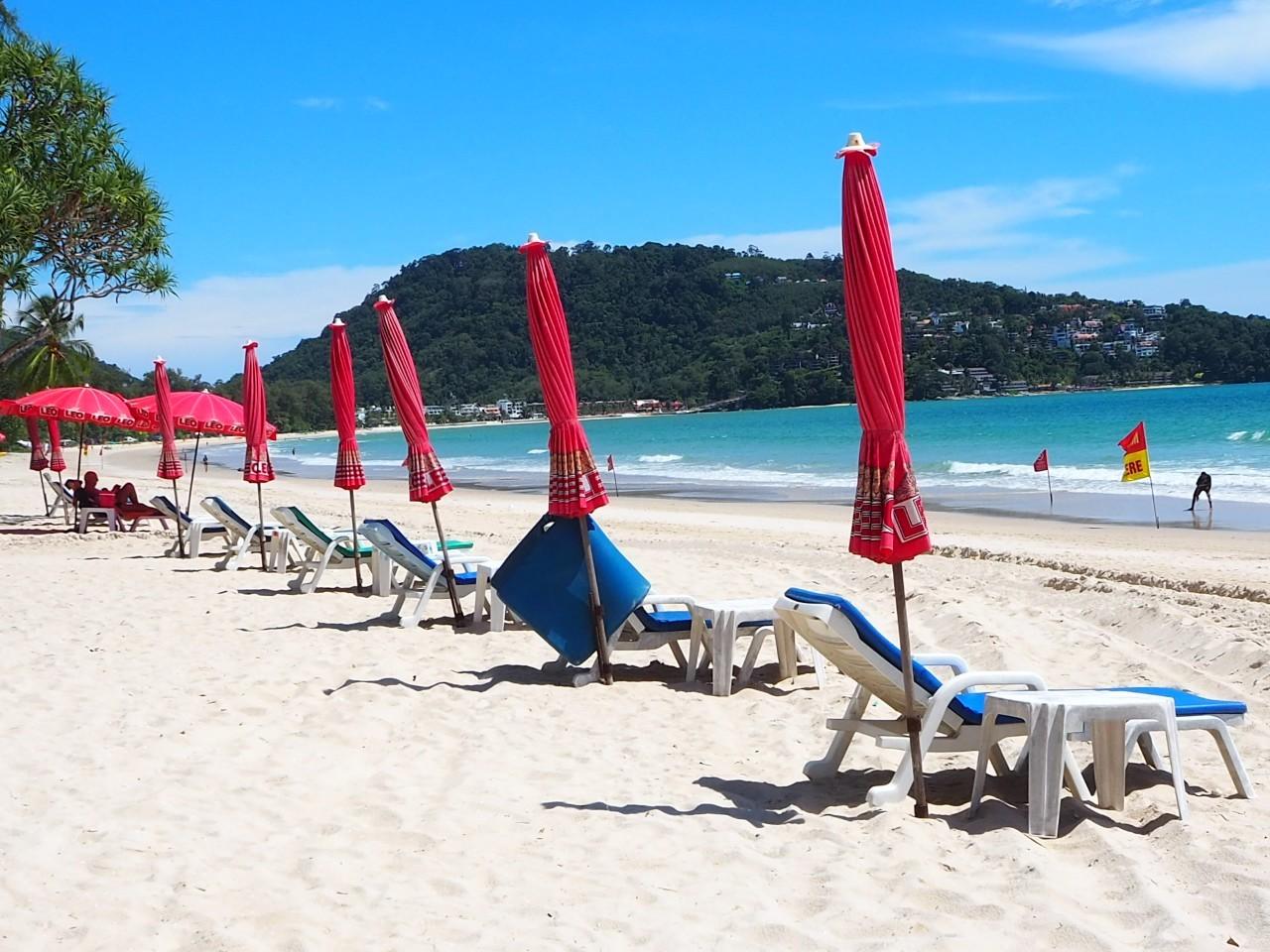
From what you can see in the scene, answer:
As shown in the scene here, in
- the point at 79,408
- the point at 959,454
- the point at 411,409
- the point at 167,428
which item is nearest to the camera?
the point at 411,409

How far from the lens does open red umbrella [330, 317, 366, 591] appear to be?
387 inches

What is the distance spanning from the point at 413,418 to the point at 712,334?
125 m

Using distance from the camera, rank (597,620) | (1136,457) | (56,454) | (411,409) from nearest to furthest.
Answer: (597,620), (411,409), (1136,457), (56,454)

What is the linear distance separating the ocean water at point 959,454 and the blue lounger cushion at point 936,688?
16.5m

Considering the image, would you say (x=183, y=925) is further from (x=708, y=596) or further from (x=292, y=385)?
(x=292, y=385)

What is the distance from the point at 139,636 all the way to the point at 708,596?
164 inches

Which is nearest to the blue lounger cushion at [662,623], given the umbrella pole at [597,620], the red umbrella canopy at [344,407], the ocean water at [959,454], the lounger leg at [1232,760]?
the umbrella pole at [597,620]

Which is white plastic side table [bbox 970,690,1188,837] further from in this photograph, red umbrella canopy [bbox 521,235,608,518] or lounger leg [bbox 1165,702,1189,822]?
red umbrella canopy [bbox 521,235,608,518]

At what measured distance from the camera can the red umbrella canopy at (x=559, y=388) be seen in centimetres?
662

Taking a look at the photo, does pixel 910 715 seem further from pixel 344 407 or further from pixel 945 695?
pixel 344 407

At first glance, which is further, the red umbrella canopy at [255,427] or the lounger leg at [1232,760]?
the red umbrella canopy at [255,427]

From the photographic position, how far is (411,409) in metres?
8.48

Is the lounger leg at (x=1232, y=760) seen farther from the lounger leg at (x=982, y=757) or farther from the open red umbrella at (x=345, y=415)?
the open red umbrella at (x=345, y=415)

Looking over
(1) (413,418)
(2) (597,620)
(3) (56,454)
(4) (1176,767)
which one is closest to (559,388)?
(2) (597,620)
